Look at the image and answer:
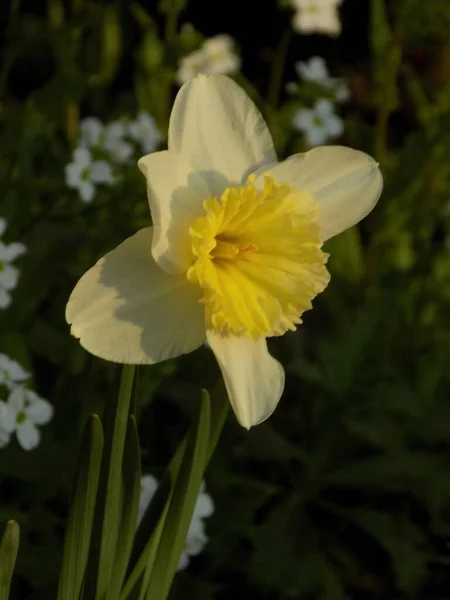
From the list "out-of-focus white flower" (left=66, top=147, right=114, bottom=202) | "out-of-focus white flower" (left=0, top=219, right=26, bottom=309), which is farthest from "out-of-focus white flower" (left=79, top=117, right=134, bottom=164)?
"out-of-focus white flower" (left=0, top=219, right=26, bottom=309)

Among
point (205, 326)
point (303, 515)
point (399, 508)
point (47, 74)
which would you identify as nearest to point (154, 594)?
point (205, 326)

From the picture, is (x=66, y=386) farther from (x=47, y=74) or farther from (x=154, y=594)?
(x=47, y=74)

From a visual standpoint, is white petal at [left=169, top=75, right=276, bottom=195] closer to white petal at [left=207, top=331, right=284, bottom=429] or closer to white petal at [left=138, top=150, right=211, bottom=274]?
white petal at [left=138, top=150, right=211, bottom=274]

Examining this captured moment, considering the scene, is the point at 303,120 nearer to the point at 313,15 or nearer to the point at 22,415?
the point at 313,15

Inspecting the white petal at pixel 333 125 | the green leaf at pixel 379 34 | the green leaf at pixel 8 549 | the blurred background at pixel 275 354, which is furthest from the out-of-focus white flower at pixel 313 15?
the green leaf at pixel 8 549

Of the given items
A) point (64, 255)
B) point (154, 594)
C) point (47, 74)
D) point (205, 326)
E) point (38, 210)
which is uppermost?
point (47, 74)

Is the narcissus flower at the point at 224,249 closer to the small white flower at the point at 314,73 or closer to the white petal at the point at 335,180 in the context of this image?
the white petal at the point at 335,180
